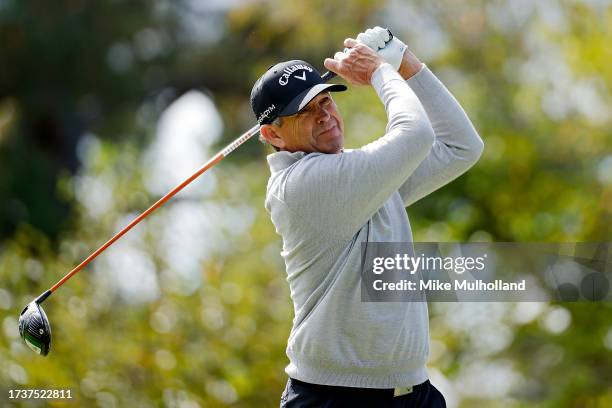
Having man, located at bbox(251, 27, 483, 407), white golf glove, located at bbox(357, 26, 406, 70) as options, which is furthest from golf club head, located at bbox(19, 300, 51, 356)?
white golf glove, located at bbox(357, 26, 406, 70)

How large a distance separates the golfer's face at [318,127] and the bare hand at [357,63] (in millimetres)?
75

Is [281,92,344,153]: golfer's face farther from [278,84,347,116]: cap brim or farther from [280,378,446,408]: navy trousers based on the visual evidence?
[280,378,446,408]: navy trousers

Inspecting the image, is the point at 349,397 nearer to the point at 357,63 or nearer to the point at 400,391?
the point at 400,391

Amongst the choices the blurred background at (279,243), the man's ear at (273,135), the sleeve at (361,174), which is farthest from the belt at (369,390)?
the blurred background at (279,243)

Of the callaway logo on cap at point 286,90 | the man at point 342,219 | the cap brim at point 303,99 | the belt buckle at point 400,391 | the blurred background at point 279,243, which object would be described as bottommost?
the belt buckle at point 400,391

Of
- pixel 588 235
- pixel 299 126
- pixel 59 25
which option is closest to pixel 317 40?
pixel 59 25

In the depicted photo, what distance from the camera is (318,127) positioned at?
261cm

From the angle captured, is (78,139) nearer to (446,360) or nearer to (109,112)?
(109,112)

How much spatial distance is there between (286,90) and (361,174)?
36 centimetres

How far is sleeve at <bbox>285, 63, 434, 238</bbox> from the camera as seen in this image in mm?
2355

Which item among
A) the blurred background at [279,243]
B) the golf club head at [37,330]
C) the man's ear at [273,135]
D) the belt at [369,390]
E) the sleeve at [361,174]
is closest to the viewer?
the sleeve at [361,174]

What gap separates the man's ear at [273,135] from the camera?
2.65m

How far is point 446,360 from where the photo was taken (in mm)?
5625

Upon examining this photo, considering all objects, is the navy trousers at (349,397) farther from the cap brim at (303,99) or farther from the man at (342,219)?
the cap brim at (303,99)
